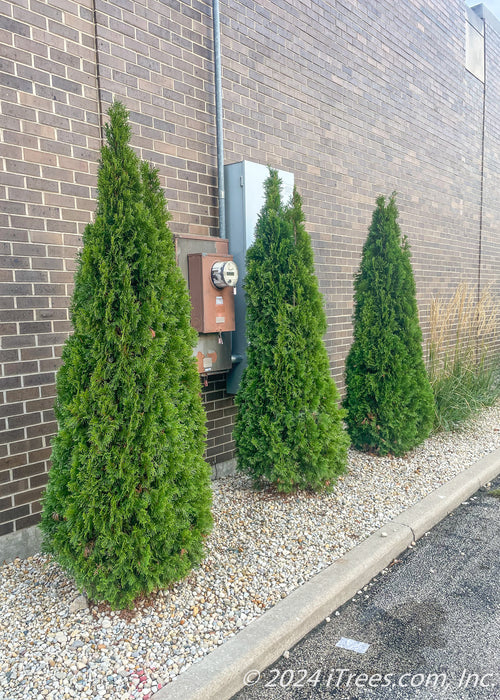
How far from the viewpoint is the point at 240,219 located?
4.56 metres

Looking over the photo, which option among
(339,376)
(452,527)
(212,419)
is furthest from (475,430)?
(212,419)

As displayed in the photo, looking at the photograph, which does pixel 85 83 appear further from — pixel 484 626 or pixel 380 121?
pixel 380 121

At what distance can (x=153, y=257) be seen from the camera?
2.64 m

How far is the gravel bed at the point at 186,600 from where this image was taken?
2.28 meters

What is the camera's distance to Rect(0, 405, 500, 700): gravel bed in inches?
89.7

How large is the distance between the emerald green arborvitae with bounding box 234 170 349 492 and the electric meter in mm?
130

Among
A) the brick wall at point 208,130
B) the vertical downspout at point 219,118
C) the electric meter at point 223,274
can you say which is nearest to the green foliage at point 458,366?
the brick wall at point 208,130

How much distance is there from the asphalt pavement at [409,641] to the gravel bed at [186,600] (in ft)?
0.97

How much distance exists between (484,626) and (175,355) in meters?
2.13

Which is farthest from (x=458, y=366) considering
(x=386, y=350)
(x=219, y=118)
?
(x=219, y=118)

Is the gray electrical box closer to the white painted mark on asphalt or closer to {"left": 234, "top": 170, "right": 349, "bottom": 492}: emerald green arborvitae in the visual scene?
{"left": 234, "top": 170, "right": 349, "bottom": 492}: emerald green arborvitae

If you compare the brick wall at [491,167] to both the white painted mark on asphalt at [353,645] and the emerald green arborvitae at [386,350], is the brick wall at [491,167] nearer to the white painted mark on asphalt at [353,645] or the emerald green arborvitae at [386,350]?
the emerald green arborvitae at [386,350]

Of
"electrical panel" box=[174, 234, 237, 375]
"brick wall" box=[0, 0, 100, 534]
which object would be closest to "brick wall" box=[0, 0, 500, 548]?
"brick wall" box=[0, 0, 100, 534]

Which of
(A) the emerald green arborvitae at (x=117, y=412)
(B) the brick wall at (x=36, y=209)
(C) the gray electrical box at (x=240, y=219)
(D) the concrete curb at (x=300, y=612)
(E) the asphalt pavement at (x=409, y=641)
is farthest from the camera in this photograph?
(C) the gray electrical box at (x=240, y=219)
